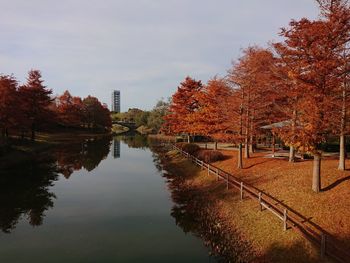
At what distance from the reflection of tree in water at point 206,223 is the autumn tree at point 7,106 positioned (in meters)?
29.6

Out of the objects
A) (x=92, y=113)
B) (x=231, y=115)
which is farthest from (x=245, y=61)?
(x=92, y=113)

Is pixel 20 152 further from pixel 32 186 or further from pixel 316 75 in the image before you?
pixel 316 75

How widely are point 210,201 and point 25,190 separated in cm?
1828

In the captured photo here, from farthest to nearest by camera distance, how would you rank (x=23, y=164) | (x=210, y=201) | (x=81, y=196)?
(x=23, y=164) < (x=81, y=196) < (x=210, y=201)

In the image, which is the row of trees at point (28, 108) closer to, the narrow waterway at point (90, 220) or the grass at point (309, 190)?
the narrow waterway at point (90, 220)

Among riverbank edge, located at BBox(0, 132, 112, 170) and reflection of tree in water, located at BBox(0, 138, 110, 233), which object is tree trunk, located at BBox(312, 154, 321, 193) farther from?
riverbank edge, located at BBox(0, 132, 112, 170)

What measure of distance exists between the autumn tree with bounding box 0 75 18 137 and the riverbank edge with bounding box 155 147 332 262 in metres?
33.2

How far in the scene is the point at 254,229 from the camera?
18078 millimetres

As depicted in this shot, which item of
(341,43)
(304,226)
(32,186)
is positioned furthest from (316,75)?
(32,186)

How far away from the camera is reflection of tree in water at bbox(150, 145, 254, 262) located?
16.7 meters

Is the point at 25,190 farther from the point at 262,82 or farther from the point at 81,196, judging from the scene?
the point at 262,82

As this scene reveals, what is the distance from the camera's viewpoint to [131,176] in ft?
131

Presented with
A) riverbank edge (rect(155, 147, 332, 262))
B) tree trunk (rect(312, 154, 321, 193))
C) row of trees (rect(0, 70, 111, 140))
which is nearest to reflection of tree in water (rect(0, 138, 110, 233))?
row of trees (rect(0, 70, 111, 140))

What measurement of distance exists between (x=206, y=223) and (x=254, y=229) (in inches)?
169
